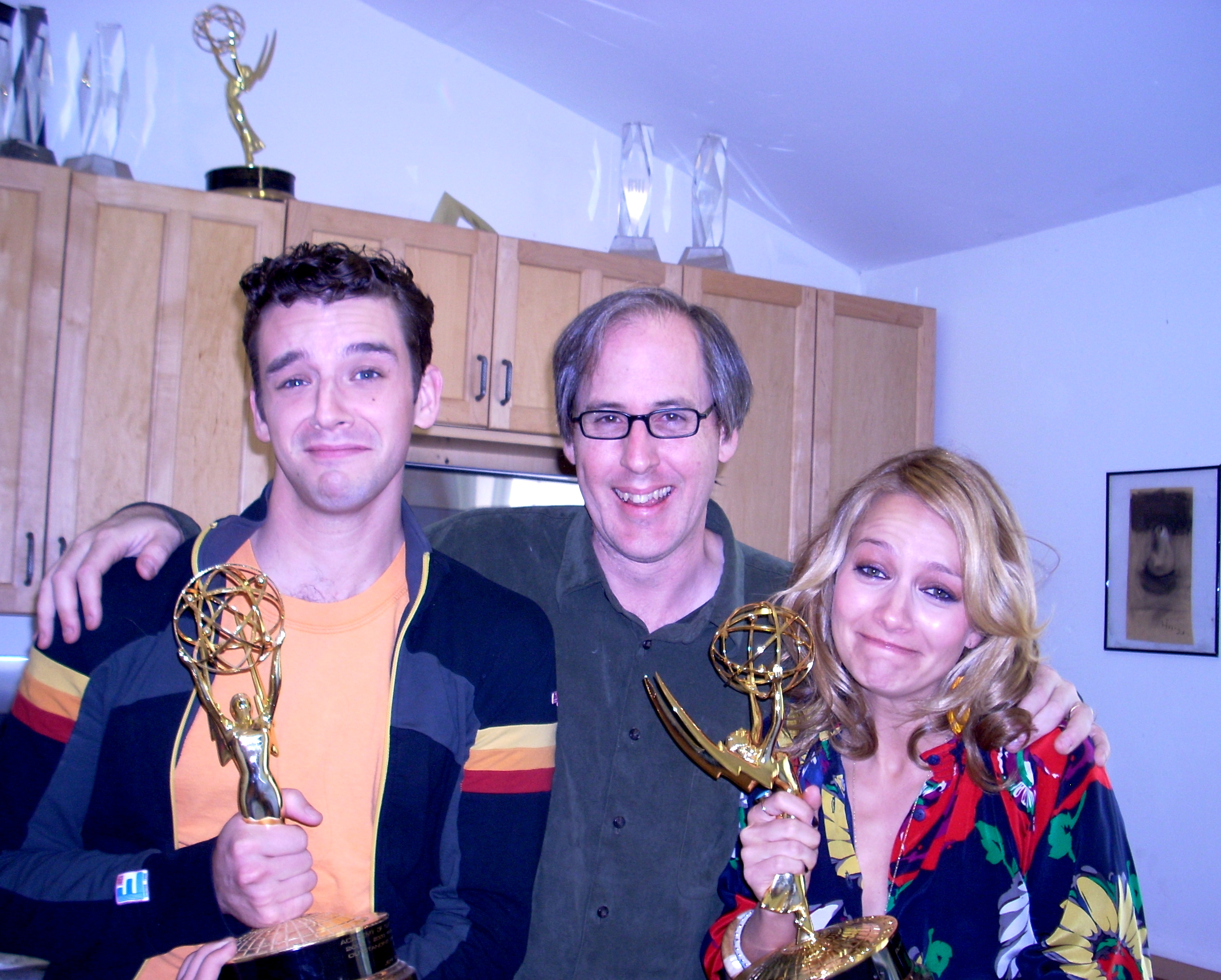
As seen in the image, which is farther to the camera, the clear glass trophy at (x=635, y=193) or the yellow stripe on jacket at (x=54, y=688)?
the clear glass trophy at (x=635, y=193)

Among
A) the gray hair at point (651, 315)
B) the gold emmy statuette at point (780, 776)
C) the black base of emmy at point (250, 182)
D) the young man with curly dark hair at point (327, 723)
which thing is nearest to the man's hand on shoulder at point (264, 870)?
the young man with curly dark hair at point (327, 723)

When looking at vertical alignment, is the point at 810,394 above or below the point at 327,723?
above

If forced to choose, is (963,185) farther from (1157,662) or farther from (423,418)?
(423,418)

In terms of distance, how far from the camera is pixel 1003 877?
1.24 meters

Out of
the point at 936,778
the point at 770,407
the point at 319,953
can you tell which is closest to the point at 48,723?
the point at 319,953

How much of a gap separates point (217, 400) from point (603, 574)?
164cm

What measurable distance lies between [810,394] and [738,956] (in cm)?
246

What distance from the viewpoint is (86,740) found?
1087 millimetres

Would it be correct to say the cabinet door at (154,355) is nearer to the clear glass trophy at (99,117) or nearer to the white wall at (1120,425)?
the clear glass trophy at (99,117)

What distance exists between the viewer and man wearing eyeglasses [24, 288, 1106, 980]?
4.52ft

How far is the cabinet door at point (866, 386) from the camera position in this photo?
11.4ft

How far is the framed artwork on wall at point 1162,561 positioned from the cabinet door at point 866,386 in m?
0.76

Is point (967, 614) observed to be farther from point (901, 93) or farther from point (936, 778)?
point (901, 93)

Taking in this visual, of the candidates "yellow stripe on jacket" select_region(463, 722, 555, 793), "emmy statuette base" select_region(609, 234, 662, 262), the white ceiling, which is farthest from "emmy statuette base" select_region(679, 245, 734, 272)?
"yellow stripe on jacket" select_region(463, 722, 555, 793)
